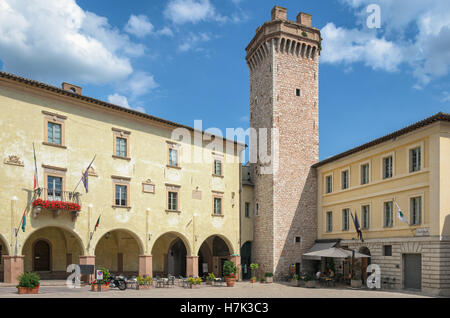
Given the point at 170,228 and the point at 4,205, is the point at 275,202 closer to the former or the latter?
the point at 170,228

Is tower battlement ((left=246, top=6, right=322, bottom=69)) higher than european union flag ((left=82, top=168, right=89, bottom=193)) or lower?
higher

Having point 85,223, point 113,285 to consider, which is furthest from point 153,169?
point 113,285

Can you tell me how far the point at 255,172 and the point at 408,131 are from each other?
1349cm

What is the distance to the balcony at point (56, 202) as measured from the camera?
22.4 metres

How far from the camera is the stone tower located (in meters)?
31.9

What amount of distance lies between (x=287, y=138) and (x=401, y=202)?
1058 centimetres

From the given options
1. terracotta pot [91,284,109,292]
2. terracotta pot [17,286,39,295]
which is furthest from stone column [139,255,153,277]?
terracotta pot [17,286,39,295]

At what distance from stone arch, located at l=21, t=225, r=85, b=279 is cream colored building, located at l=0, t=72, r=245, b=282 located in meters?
0.06

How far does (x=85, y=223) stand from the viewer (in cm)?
2469

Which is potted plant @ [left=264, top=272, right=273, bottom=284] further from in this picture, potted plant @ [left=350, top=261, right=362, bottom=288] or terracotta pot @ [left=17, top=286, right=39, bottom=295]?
terracotta pot @ [left=17, top=286, right=39, bottom=295]

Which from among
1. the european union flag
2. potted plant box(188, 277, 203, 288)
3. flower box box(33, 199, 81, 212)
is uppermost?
the european union flag

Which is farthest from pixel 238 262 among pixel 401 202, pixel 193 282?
pixel 401 202

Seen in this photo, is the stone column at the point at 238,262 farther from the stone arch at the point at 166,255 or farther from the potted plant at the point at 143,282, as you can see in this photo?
the potted plant at the point at 143,282

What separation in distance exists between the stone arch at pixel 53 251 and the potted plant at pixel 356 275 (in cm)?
1679
